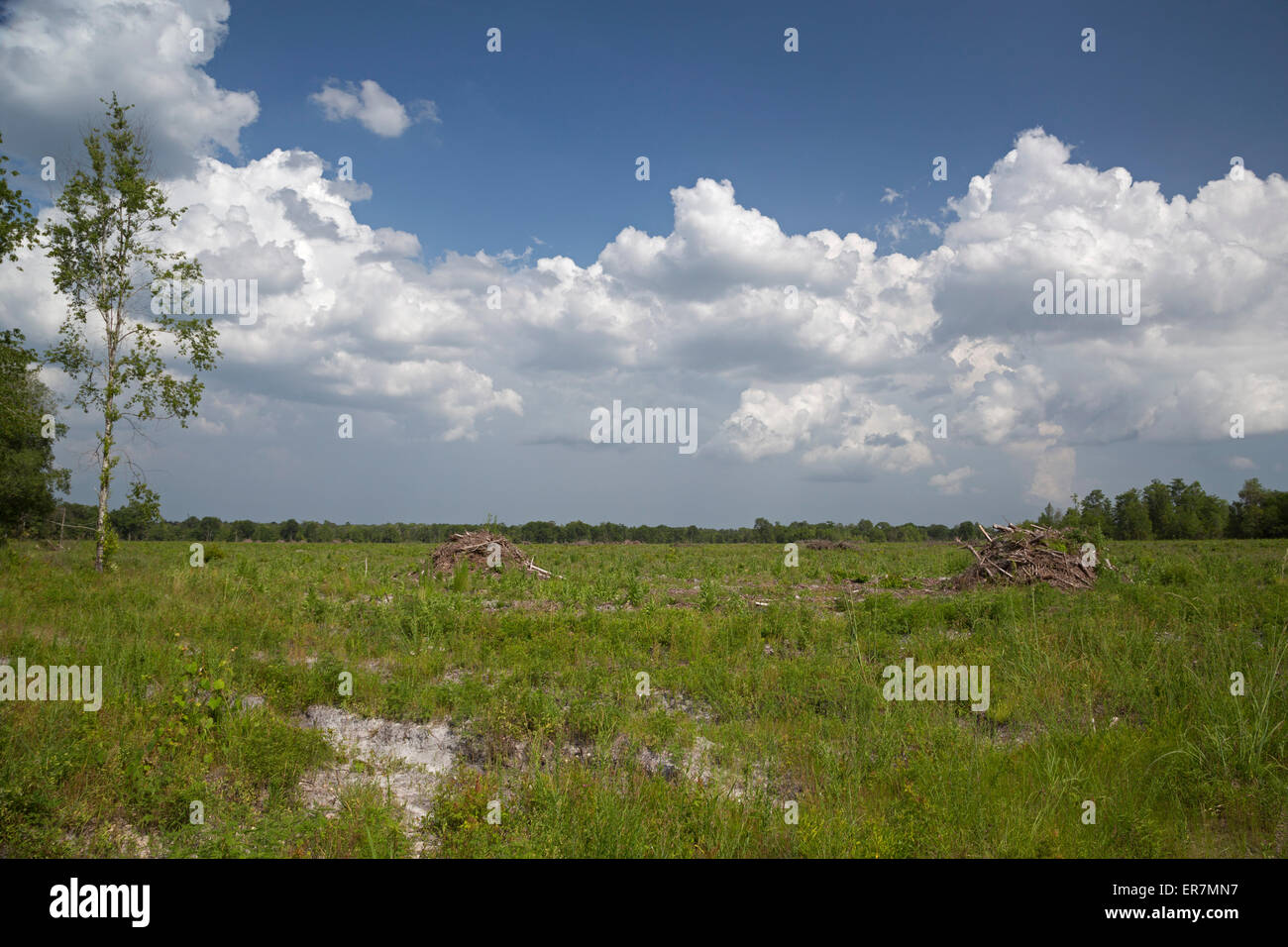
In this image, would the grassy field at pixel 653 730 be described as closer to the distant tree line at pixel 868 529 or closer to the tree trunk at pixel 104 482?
the tree trunk at pixel 104 482

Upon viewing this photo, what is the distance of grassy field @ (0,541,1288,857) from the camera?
540cm

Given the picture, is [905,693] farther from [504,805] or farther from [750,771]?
[504,805]

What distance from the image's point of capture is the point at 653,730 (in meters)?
7.51

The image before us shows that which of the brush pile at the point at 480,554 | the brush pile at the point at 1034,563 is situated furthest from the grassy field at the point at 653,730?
the brush pile at the point at 480,554

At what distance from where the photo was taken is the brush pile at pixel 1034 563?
1550 centimetres

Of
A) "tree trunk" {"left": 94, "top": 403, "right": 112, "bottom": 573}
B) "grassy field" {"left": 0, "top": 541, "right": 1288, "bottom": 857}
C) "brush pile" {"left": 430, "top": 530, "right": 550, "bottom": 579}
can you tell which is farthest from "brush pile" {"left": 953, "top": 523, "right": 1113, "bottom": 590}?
"tree trunk" {"left": 94, "top": 403, "right": 112, "bottom": 573}

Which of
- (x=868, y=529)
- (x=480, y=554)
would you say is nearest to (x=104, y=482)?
(x=480, y=554)

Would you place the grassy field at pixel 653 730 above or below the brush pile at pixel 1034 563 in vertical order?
below

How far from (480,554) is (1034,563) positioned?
50.5ft

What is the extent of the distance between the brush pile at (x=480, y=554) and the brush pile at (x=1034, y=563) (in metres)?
12.0

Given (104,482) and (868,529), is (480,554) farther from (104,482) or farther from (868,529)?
(868,529)
